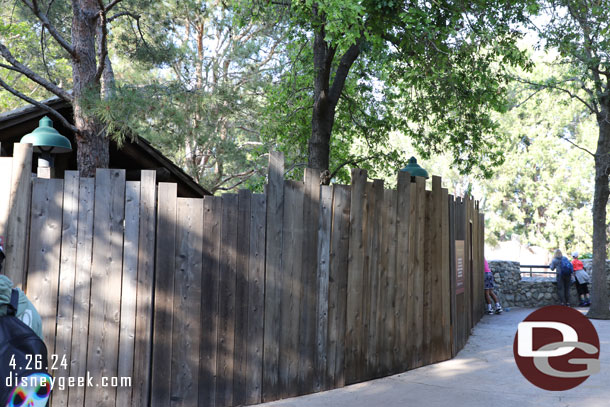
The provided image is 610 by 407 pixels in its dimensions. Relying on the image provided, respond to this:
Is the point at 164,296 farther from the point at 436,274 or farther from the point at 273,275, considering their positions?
the point at 436,274

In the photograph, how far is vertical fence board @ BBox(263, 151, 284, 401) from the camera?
236 inches

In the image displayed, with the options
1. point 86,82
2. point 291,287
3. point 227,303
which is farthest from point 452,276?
point 86,82

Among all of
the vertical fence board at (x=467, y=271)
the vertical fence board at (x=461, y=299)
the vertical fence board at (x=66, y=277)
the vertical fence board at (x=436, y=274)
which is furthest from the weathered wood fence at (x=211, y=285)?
the vertical fence board at (x=467, y=271)

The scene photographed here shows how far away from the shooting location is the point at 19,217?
5.21 metres

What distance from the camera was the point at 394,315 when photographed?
7203 millimetres

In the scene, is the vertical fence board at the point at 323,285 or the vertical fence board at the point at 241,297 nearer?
the vertical fence board at the point at 241,297

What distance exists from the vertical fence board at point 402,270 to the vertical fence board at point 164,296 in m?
3.07

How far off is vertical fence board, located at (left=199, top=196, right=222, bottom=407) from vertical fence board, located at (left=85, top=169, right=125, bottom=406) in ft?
2.76

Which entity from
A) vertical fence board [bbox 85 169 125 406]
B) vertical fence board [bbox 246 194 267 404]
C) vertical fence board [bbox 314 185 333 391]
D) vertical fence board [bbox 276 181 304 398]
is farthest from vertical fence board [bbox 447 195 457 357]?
vertical fence board [bbox 85 169 125 406]

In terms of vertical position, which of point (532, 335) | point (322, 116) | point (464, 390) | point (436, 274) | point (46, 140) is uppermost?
point (322, 116)

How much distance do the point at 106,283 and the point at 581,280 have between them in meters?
14.3

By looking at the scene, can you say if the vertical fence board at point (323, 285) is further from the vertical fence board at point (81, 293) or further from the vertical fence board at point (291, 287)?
the vertical fence board at point (81, 293)

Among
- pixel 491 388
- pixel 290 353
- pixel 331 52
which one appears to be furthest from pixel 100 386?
pixel 331 52

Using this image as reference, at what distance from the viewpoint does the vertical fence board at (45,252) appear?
17.3 feet
